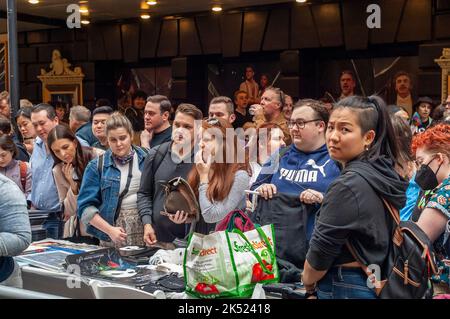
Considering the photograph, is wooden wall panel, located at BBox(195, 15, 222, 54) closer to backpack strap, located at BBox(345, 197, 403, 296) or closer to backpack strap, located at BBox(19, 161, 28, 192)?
backpack strap, located at BBox(19, 161, 28, 192)

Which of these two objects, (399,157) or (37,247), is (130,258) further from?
(399,157)

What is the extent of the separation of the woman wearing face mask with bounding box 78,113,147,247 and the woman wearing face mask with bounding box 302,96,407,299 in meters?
1.85

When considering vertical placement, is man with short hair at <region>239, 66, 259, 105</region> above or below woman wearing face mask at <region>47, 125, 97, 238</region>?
above

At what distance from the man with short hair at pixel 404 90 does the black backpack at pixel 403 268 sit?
26.9ft

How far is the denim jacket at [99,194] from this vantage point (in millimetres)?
4250

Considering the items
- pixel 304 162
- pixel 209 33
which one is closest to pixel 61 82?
pixel 209 33

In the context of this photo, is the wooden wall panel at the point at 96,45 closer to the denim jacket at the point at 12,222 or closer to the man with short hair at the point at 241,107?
the man with short hair at the point at 241,107

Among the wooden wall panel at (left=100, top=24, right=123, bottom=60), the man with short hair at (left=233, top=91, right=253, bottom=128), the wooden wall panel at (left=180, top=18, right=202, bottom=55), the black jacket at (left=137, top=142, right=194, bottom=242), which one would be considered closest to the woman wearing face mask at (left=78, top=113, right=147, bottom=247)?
the black jacket at (left=137, top=142, right=194, bottom=242)

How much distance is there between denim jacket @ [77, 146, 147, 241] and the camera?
425 cm

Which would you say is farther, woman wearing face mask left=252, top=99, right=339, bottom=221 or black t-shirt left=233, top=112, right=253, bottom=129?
black t-shirt left=233, top=112, right=253, bottom=129

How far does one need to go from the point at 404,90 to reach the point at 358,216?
8561 millimetres

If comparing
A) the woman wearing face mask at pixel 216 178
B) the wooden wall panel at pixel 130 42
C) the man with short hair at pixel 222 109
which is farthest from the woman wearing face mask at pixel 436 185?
the wooden wall panel at pixel 130 42

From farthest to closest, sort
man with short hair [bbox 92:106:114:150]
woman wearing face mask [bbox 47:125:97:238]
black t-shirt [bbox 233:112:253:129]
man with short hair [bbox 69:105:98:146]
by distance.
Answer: black t-shirt [bbox 233:112:253:129] < man with short hair [bbox 69:105:98:146] < man with short hair [bbox 92:106:114:150] < woman wearing face mask [bbox 47:125:97:238]

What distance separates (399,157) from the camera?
2.74 metres
